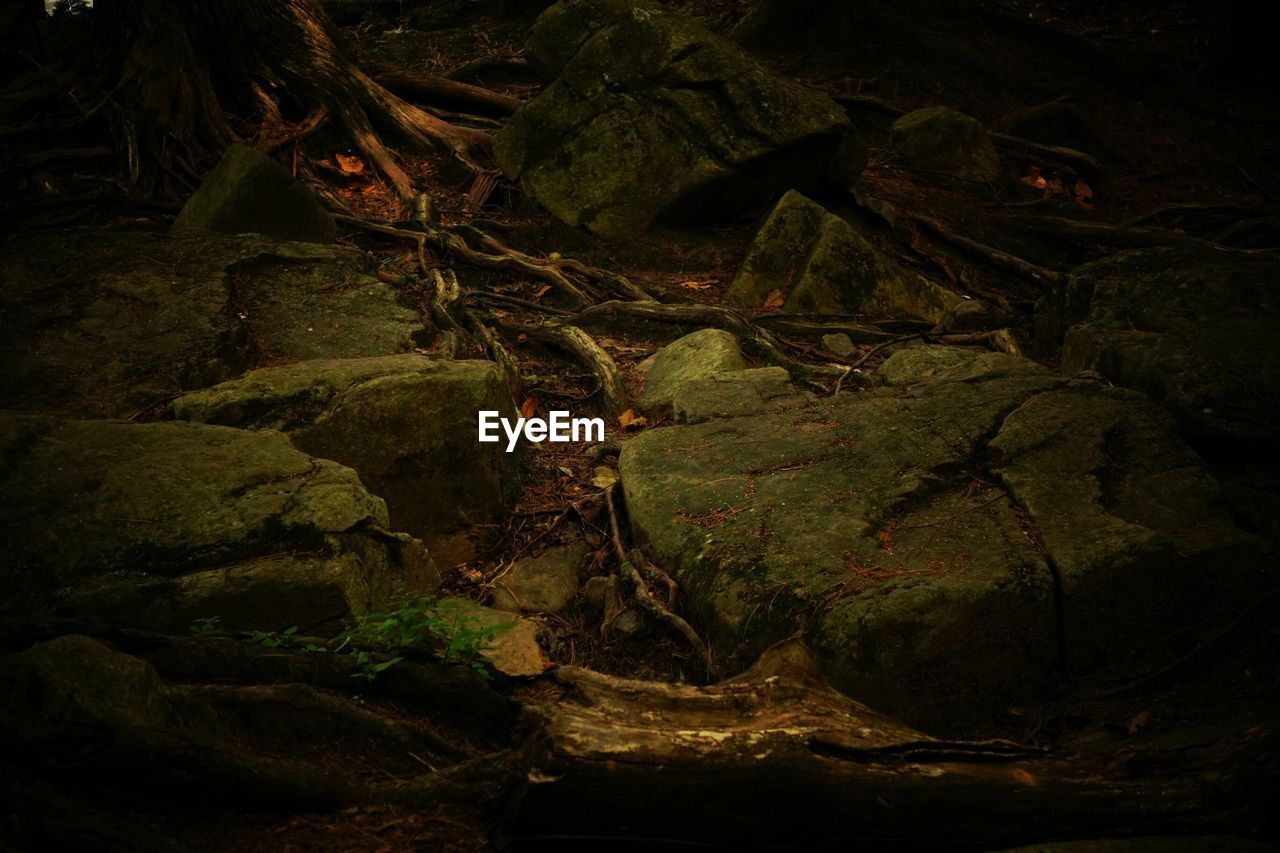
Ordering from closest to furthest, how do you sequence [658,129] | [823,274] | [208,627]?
[208,627] → [823,274] → [658,129]

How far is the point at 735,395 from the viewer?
17.2 feet

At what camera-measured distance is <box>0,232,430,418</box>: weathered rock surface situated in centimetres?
479

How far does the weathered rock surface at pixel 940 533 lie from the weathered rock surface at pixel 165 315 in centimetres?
226

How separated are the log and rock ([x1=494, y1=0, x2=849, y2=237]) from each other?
5987mm

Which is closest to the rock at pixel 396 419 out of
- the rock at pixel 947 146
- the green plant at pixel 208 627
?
the green plant at pixel 208 627

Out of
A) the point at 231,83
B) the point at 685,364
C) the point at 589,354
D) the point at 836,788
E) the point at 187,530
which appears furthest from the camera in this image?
the point at 231,83

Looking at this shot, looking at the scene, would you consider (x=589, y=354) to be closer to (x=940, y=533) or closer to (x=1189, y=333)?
(x=940, y=533)

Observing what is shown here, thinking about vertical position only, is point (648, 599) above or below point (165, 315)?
below

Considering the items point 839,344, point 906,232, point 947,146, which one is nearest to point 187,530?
point 839,344

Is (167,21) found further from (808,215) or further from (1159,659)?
(1159,659)

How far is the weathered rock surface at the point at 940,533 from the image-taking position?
10.7 feet

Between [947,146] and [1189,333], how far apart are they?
5.03 metres

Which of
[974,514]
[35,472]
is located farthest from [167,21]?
[974,514]

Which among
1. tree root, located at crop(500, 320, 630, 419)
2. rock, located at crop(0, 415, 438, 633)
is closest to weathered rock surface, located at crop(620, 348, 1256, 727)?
tree root, located at crop(500, 320, 630, 419)
